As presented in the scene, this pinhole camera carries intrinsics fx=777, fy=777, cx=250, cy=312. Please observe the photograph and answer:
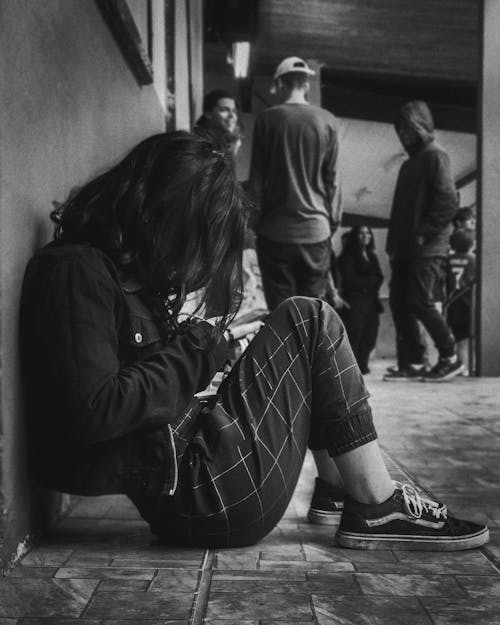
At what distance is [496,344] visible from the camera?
564 cm

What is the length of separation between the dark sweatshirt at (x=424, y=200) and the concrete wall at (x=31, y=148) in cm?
317

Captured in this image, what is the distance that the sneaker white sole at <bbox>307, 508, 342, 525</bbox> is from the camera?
1773 mm

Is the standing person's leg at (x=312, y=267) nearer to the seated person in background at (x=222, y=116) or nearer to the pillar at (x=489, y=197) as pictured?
the seated person in background at (x=222, y=116)

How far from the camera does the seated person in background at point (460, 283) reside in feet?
21.8

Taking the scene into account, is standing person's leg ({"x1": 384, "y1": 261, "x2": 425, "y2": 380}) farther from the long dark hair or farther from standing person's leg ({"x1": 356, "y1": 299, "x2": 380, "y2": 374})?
the long dark hair

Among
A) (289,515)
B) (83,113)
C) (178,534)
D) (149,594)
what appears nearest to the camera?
(149,594)

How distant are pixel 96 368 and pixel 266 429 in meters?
0.38

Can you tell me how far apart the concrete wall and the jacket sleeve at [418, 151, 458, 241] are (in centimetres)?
316

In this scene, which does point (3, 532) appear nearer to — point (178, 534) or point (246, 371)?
point (178, 534)

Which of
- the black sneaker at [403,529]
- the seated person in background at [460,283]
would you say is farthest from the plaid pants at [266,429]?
the seated person in background at [460,283]

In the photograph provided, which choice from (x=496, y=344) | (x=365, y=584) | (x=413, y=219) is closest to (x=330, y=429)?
(x=365, y=584)

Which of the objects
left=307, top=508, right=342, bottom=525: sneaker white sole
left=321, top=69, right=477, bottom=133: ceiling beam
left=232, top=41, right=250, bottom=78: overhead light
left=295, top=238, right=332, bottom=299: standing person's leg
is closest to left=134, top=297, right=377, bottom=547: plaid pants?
left=307, top=508, right=342, bottom=525: sneaker white sole

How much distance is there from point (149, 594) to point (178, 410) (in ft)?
1.04

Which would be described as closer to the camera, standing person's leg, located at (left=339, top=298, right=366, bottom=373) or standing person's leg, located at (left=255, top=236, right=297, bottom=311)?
standing person's leg, located at (left=255, top=236, right=297, bottom=311)
